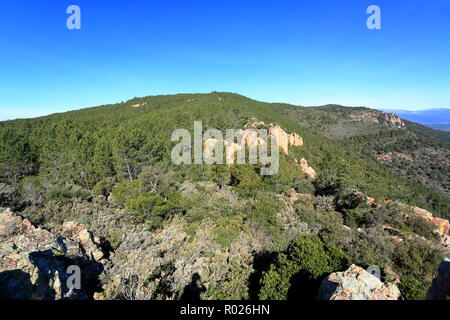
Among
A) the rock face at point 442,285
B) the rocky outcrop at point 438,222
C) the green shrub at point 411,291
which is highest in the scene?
the rock face at point 442,285

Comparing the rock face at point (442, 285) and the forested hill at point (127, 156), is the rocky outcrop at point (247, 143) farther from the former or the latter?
the rock face at point (442, 285)

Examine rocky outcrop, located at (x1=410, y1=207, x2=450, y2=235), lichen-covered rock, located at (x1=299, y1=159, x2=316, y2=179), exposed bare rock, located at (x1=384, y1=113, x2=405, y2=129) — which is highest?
exposed bare rock, located at (x1=384, y1=113, x2=405, y2=129)

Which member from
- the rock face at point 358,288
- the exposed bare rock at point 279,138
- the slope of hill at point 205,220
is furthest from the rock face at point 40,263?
the exposed bare rock at point 279,138

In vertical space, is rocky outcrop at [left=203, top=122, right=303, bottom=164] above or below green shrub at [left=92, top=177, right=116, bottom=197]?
above

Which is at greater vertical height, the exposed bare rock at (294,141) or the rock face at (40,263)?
the exposed bare rock at (294,141)

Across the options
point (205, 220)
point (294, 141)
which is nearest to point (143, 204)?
point (205, 220)

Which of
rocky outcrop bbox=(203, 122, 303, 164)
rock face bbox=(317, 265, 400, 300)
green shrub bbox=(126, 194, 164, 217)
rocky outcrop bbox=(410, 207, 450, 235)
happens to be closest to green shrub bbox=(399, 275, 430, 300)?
→ rock face bbox=(317, 265, 400, 300)

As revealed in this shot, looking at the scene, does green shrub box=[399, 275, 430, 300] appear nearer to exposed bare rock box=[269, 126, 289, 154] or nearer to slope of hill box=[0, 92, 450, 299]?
slope of hill box=[0, 92, 450, 299]
